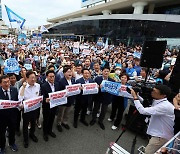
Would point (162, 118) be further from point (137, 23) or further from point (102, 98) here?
point (137, 23)

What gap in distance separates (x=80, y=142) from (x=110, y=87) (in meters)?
1.69

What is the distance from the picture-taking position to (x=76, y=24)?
48.4 metres

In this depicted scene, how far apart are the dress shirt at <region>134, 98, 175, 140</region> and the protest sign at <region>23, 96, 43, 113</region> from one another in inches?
88.0

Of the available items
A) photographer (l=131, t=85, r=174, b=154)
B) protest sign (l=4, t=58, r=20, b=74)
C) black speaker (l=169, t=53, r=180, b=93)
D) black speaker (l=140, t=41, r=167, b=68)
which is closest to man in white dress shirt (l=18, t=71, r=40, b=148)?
protest sign (l=4, t=58, r=20, b=74)

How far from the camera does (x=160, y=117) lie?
2.96 m

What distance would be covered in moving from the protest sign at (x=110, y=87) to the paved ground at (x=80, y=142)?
122cm

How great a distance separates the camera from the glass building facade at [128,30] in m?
23.0

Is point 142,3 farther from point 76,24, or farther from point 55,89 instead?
point 55,89

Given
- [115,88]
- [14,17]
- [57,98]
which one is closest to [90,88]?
[115,88]

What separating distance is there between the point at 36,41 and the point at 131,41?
59.3ft

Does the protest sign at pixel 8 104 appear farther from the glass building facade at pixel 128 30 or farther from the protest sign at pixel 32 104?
the glass building facade at pixel 128 30

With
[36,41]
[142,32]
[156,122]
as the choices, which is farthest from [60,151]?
[142,32]

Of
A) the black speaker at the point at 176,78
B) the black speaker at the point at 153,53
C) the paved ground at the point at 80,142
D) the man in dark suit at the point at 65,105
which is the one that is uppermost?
the black speaker at the point at 153,53

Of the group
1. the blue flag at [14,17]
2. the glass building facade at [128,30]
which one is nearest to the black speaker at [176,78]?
the blue flag at [14,17]
